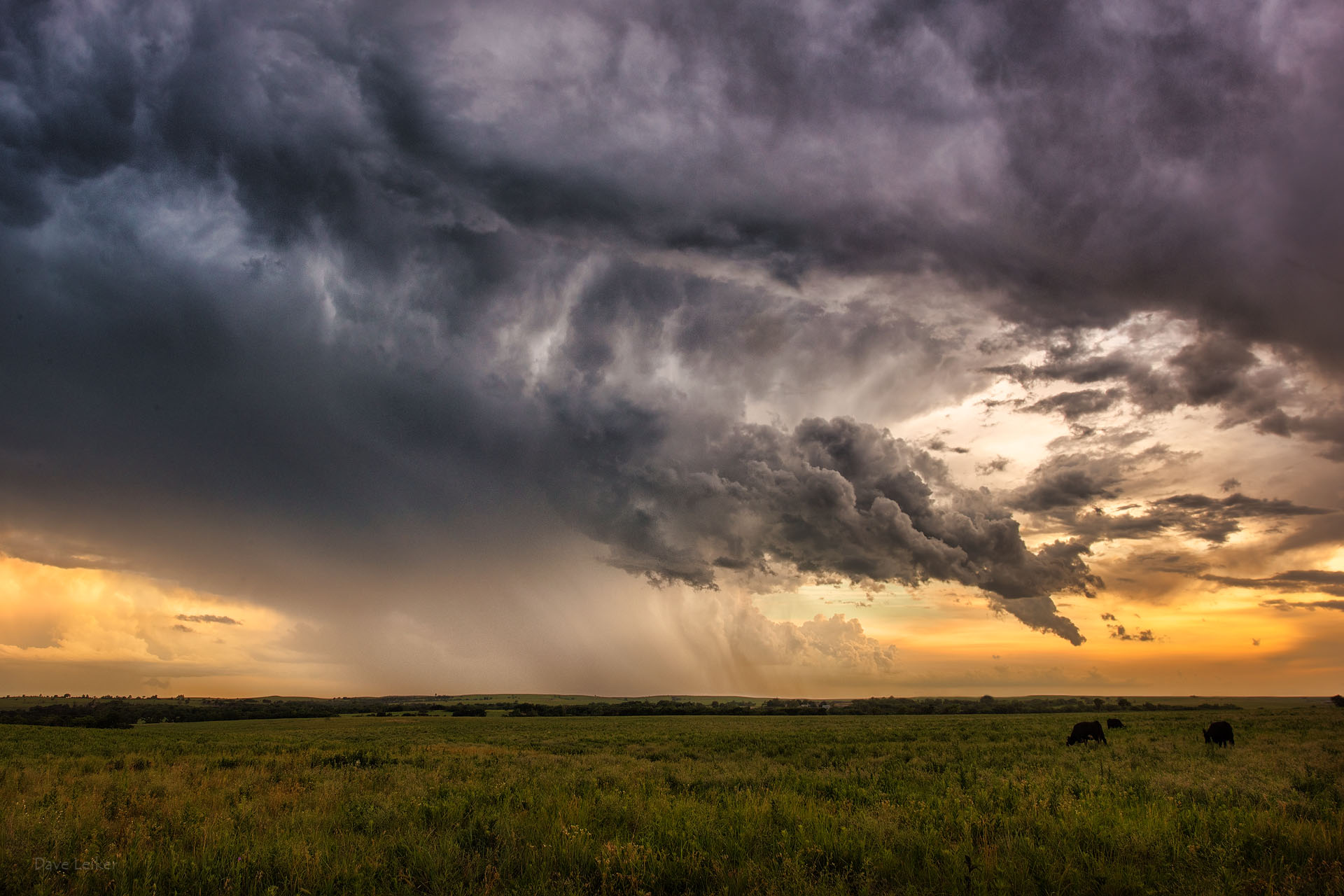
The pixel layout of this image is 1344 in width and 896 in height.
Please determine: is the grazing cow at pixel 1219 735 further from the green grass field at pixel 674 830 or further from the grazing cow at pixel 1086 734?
the green grass field at pixel 674 830

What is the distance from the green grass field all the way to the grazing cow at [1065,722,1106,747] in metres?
12.9

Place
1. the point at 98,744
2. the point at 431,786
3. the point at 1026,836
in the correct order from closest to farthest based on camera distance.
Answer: the point at 1026,836 → the point at 431,786 → the point at 98,744

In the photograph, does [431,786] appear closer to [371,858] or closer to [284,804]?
[284,804]

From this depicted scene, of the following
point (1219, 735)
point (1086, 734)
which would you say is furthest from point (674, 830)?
point (1219, 735)

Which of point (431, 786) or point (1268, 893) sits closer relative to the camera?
point (1268, 893)

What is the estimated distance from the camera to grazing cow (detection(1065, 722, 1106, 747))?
106 ft

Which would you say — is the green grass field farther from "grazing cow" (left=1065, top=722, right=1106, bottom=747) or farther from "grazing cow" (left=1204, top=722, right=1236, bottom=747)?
"grazing cow" (left=1065, top=722, right=1106, bottom=747)

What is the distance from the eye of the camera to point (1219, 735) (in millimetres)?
30203

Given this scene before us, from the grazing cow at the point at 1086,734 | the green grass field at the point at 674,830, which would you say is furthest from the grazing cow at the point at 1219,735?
the green grass field at the point at 674,830

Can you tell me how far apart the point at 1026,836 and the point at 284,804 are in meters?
13.1

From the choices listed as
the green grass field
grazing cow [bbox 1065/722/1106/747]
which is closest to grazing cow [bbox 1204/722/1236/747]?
grazing cow [bbox 1065/722/1106/747]

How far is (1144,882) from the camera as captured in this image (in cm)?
730

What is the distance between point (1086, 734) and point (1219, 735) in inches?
210

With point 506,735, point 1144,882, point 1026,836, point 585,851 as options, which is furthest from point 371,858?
point 506,735
